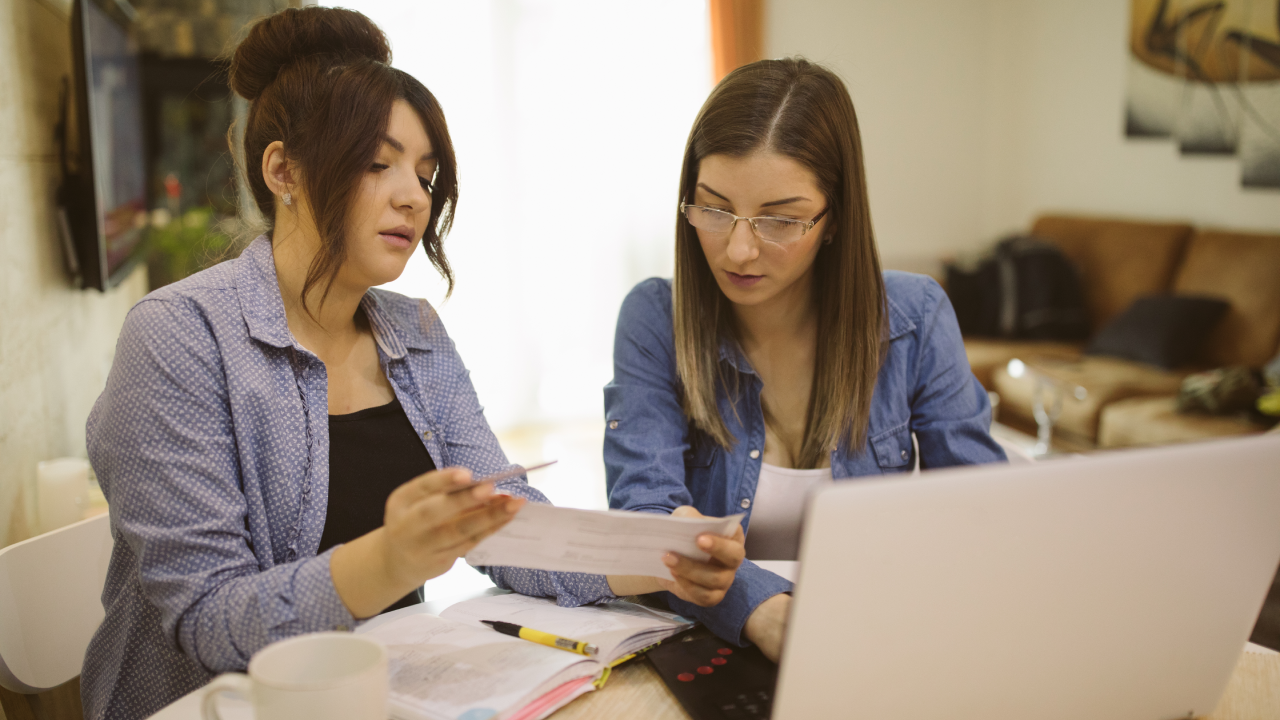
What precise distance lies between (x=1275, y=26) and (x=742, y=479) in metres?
3.63

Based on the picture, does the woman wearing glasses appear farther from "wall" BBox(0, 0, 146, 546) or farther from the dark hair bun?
"wall" BBox(0, 0, 146, 546)

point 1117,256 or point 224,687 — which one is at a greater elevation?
point 224,687

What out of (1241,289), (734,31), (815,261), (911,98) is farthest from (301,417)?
(911,98)

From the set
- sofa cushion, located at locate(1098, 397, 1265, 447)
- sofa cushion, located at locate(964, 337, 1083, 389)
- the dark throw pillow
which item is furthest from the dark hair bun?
the dark throw pillow

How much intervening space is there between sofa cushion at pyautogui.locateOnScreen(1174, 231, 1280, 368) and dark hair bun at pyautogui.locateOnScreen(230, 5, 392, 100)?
11.8 feet

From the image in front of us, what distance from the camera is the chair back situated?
3.61 feet

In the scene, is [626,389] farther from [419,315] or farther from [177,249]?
[177,249]

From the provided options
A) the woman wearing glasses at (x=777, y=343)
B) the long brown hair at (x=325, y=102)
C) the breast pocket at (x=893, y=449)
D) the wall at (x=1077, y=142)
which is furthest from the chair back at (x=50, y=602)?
the wall at (x=1077, y=142)

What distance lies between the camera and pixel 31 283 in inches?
69.8

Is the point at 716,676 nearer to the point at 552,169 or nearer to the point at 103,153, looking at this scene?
the point at 103,153

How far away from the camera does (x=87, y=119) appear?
189 centimetres

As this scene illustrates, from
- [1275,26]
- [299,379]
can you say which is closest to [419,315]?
[299,379]

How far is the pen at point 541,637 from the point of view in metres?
0.91

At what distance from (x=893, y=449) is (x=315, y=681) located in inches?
36.4
